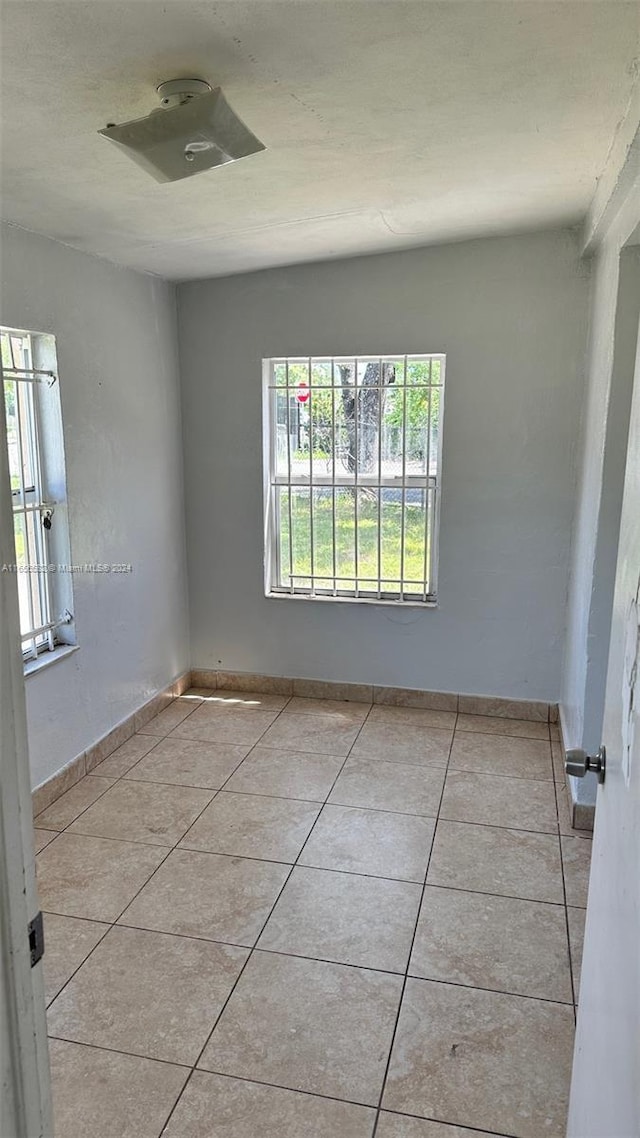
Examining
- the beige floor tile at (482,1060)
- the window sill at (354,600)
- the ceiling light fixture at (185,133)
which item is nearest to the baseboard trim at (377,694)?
the window sill at (354,600)

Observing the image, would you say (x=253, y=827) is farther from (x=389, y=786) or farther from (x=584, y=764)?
(x=584, y=764)

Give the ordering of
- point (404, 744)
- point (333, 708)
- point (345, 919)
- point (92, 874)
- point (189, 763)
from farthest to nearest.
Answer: point (333, 708) < point (404, 744) < point (189, 763) < point (92, 874) < point (345, 919)

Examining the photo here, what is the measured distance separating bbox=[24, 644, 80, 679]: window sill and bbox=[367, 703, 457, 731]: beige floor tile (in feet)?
5.09

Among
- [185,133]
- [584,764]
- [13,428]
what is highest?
[185,133]

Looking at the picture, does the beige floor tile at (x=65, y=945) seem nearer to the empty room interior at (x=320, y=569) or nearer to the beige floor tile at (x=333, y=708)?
the empty room interior at (x=320, y=569)

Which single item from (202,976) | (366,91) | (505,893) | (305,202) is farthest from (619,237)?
(202,976)

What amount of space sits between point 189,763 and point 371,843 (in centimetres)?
101

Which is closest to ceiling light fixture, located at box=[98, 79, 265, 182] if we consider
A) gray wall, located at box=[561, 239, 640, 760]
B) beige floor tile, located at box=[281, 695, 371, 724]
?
gray wall, located at box=[561, 239, 640, 760]

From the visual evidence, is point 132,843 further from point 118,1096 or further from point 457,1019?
point 457,1019

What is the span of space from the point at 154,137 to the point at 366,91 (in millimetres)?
498

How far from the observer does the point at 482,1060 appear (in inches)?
70.2

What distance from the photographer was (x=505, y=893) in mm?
2412

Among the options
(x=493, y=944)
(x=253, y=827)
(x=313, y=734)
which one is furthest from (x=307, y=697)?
(x=493, y=944)

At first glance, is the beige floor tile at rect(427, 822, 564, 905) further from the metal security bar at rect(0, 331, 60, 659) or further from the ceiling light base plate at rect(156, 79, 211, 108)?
the ceiling light base plate at rect(156, 79, 211, 108)
